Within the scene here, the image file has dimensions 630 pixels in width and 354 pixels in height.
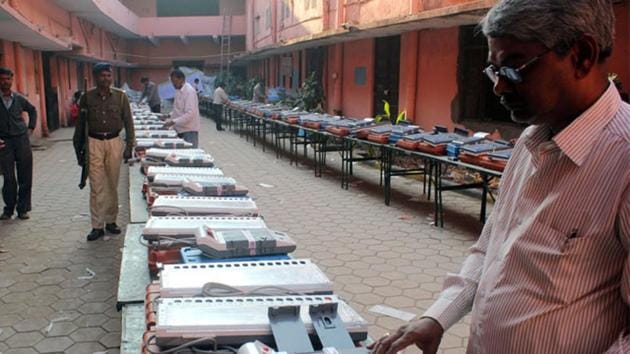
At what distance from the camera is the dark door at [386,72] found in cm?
1106

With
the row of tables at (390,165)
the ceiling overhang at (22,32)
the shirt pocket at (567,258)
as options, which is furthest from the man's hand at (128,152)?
the shirt pocket at (567,258)

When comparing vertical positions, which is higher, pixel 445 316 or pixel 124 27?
pixel 124 27

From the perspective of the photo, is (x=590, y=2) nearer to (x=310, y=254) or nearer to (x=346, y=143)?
(x=310, y=254)

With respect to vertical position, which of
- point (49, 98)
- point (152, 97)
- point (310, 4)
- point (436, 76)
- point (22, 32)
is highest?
point (310, 4)

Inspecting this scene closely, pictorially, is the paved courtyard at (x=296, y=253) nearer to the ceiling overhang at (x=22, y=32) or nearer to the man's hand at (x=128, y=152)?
the man's hand at (x=128, y=152)

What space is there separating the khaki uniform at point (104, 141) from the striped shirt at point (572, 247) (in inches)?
181

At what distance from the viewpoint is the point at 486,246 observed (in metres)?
1.42

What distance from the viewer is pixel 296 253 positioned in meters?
5.04

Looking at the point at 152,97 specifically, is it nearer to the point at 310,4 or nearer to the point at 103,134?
the point at 310,4

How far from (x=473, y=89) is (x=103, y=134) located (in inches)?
229

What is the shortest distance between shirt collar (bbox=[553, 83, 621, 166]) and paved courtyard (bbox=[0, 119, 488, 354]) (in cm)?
231

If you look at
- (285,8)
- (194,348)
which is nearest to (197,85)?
(285,8)

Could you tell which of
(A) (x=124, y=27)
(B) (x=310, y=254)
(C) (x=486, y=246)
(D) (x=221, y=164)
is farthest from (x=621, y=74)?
(A) (x=124, y=27)

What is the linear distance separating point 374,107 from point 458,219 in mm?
5785
